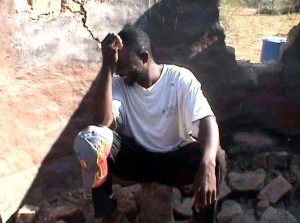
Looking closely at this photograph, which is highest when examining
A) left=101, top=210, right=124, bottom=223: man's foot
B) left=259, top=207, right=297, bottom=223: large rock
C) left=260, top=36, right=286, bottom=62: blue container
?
left=260, top=36, right=286, bottom=62: blue container

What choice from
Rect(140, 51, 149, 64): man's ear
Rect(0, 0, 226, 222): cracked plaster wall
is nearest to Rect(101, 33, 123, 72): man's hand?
Rect(140, 51, 149, 64): man's ear

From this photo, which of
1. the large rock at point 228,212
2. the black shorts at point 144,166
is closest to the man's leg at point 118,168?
the black shorts at point 144,166

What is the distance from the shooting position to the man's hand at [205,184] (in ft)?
10.4

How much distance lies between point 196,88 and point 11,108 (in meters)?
1.22

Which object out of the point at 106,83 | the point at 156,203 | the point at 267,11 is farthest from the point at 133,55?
the point at 267,11

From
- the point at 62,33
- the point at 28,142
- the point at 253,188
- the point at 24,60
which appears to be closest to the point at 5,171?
the point at 28,142

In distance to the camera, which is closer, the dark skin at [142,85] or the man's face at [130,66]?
the dark skin at [142,85]

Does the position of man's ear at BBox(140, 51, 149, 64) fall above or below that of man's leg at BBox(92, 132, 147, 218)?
above

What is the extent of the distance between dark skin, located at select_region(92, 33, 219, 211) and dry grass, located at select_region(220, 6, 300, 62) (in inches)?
239

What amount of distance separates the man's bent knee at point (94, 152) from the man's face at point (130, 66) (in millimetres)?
339

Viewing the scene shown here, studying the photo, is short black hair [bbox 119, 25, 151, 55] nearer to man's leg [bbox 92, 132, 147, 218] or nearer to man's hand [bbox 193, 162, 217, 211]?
man's leg [bbox 92, 132, 147, 218]

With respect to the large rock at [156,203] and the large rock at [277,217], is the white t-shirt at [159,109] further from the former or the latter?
the large rock at [277,217]

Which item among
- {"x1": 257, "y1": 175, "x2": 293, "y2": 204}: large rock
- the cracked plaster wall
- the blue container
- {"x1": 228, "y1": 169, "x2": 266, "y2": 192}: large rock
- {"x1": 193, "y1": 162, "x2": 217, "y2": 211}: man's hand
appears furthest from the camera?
the blue container

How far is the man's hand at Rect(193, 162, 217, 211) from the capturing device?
124 inches
